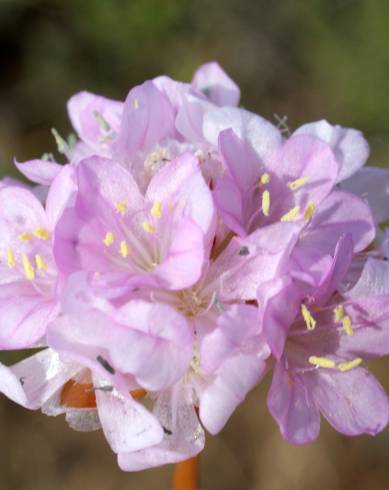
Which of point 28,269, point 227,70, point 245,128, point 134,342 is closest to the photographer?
point 134,342

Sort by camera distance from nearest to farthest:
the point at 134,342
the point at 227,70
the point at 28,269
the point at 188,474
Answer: the point at 134,342 < the point at 28,269 < the point at 188,474 < the point at 227,70

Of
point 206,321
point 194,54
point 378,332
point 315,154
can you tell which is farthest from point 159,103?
point 194,54

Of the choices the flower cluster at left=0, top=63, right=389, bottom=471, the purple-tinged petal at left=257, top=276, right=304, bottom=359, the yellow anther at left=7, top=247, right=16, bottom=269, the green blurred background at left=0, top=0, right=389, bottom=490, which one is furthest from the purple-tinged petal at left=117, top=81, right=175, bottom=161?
the green blurred background at left=0, top=0, right=389, bottom=490

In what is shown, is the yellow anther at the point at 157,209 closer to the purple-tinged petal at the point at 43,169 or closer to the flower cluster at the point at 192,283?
the flower cluster at the point at 192,283

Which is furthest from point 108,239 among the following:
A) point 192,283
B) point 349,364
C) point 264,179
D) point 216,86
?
point 216,86

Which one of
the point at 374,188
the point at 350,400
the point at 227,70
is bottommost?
the point at 227,70

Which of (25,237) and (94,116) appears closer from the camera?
(25,237)

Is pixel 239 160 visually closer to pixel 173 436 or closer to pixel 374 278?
pixel 374 278
